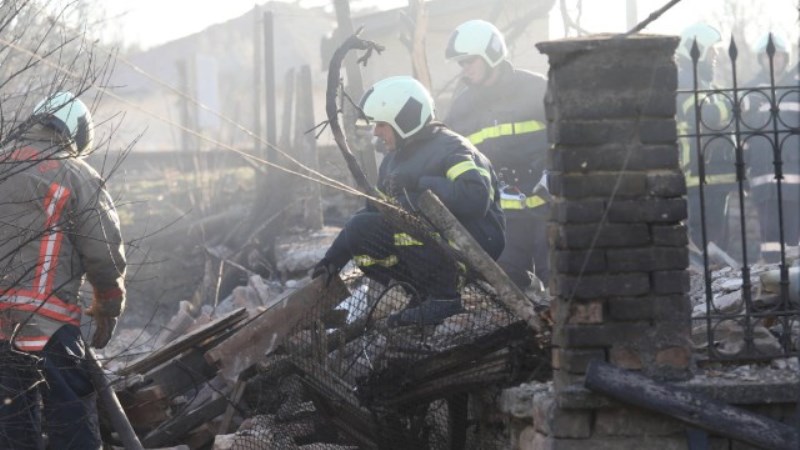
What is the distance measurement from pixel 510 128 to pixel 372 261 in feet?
9.05

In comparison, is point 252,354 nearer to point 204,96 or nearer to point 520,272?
point 520,272

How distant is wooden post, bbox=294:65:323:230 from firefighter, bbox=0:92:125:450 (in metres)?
8.10

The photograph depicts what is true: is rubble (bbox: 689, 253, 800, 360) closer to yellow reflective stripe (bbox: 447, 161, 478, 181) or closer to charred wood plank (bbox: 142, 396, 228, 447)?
yellow reflective stripe (bbox: 447, 161, 478, 181)

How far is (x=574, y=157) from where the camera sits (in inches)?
198

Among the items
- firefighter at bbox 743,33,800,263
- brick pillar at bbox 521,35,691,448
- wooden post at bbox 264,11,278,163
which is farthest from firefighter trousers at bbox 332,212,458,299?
wooden post at bbox 264,11,278,163

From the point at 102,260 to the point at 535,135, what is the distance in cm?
345

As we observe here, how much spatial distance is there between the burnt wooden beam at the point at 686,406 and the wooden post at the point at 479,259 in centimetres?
80

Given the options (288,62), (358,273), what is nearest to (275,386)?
(358,273)

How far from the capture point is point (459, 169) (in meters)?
6.68

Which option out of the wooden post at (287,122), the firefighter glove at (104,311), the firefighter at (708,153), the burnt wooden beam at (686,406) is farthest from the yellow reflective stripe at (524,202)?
the wooden post at (287,122)

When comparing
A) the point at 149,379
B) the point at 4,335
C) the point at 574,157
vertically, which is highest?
the point at 574,157

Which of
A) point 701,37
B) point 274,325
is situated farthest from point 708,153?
point 274,325

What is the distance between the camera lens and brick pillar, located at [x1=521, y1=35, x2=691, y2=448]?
5.01m

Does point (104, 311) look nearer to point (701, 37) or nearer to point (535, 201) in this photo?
point (535, 201)
